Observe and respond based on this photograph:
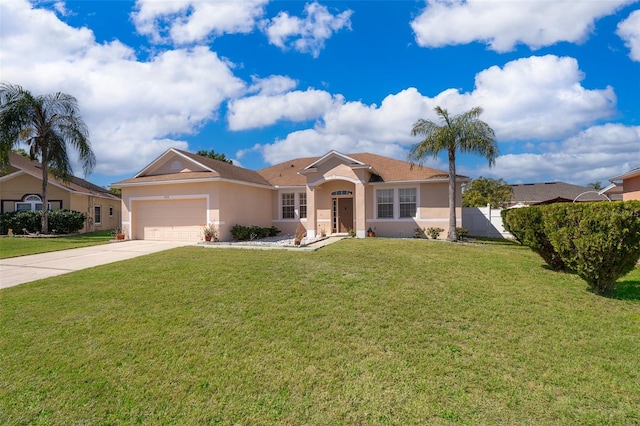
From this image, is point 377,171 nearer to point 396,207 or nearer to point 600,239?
point 396,207

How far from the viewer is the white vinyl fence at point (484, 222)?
69.8 ft

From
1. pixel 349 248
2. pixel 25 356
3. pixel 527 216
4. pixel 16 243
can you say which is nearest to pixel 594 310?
pixel 527 216

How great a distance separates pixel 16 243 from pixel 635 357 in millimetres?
23660

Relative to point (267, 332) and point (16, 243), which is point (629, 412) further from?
point (16, 243)

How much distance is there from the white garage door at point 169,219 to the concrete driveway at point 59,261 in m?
2.55

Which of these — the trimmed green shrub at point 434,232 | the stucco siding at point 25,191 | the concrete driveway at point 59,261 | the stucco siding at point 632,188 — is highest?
the stucco siding at point 25,191

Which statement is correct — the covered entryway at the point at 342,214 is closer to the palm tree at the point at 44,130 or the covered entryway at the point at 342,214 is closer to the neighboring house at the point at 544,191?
the palm tree at the point at 44,130

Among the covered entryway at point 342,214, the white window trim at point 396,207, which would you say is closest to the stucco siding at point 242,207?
the covered entryway at point 342,214

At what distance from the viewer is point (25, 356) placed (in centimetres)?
Answer: 516

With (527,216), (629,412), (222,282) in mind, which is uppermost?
(527,216)

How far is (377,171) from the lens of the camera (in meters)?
20.0

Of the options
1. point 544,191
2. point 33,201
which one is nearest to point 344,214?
point 33,201

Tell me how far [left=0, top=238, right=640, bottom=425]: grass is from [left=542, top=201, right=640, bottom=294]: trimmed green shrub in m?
0.60

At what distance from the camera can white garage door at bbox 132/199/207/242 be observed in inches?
687
